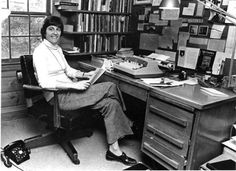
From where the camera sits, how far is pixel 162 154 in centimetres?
184

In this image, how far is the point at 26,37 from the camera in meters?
2.65

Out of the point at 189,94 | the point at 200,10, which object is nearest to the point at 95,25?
the point at 200,10

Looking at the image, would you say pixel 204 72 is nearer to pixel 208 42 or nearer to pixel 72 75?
pixel 208 42

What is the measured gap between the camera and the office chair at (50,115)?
1947 millimetres

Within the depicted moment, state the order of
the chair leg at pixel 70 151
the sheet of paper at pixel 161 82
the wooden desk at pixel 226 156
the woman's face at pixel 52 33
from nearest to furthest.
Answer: the wooden desk at pixel 226 156, the sheet of paper at pixel 161 82, the chair leg at pixel 70 151, the woman's face at pixel 52 33

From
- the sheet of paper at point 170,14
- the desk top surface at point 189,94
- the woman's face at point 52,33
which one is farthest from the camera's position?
the sheet of paper at point 170,14

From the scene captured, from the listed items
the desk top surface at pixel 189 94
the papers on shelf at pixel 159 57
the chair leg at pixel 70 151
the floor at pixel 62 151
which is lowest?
the floor at pixel 62 151

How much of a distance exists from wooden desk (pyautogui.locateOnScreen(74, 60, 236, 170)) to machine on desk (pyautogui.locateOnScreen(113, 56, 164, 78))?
0.43 feet

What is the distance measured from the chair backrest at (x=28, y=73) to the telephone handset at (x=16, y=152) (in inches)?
16.0

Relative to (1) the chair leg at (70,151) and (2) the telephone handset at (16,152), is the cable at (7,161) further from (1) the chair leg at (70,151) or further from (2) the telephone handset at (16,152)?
(1) the chair leg at (70,151)

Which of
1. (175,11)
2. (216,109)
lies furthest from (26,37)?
(216,109)

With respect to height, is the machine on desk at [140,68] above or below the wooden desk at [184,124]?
above

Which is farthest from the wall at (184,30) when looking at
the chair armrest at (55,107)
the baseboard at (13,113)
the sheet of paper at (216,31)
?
the baseboard at (13,113)

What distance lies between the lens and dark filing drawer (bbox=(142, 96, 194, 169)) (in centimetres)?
167
